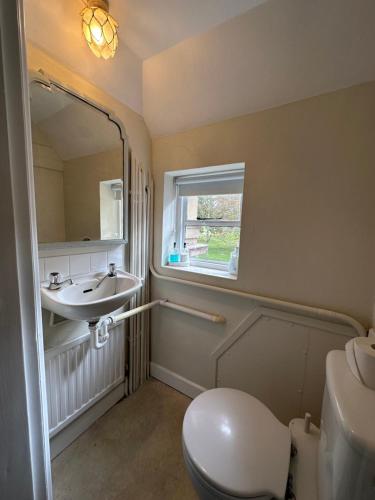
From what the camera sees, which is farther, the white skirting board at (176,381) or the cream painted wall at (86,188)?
the white skirting board at (176,381)

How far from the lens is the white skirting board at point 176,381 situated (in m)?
1.55

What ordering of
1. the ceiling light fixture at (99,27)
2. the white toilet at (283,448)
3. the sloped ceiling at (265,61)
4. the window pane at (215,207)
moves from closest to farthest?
the white toilet at (283,448) → the sloped ceiling at (265,61) → the ceiling light fixture at (99,27) → the window pane at (215,207)

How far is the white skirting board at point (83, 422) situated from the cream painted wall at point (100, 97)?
168 centimetres

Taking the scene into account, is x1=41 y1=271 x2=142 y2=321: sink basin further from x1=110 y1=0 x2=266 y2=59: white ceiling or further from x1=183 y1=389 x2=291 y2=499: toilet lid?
x1=110 y1=0 x2=266 y2=59: white ceiling

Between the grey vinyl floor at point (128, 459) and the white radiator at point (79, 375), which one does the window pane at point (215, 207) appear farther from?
the grey vinyl floor at point (128, 459)

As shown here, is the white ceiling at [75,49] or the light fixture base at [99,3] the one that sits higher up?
the light fixture base at [99,3]

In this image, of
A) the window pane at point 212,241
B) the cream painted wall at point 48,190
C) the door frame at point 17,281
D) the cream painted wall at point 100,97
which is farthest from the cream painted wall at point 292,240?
the door frame at point 17,281

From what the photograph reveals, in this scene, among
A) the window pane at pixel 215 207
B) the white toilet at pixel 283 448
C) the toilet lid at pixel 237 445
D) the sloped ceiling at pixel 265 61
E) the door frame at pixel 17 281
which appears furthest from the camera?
the window pane at pixel 215 207

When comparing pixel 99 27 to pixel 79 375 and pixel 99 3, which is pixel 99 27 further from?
pixel 79 375

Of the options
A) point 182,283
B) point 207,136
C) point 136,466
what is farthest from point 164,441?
point 207,136

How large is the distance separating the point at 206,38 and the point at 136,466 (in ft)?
7.48

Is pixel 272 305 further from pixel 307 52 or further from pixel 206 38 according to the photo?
pixel 206 38

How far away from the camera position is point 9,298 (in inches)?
15.1

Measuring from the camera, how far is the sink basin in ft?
3.01
